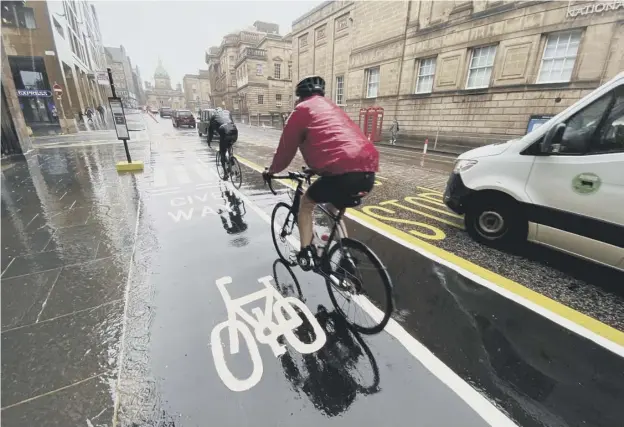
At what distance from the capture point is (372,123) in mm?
22125

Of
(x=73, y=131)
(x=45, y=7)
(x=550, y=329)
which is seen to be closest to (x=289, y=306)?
(x=550, y=329)

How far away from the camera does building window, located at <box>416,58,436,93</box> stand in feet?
64.8

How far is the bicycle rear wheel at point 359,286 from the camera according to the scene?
2.58 metres

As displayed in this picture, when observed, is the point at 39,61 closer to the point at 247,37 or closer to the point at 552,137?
the point at 552,137

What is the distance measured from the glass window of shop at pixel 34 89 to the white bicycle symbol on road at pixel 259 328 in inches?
1307

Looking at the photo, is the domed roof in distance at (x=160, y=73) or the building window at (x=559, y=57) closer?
the building window at (x=559, y=57)

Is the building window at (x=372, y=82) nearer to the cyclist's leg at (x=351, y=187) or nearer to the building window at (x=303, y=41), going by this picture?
the building window at (x=303, y=41)

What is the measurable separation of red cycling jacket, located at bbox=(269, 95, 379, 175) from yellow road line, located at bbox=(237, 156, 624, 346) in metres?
2.13

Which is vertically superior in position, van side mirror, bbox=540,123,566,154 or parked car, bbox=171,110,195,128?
van side mirror, bbox=540,123,566,154

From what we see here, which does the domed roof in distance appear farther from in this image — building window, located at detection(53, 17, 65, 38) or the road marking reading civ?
the road marking reading civ

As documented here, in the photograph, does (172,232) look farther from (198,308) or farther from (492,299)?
(492,299)

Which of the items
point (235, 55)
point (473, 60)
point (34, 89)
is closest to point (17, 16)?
point (34, 89)

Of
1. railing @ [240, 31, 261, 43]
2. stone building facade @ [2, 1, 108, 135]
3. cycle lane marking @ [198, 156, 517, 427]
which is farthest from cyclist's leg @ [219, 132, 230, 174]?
railing @ [240, 31, 261, 43]

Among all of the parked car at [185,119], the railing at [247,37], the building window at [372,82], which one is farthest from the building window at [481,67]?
the railing at [247,37]
